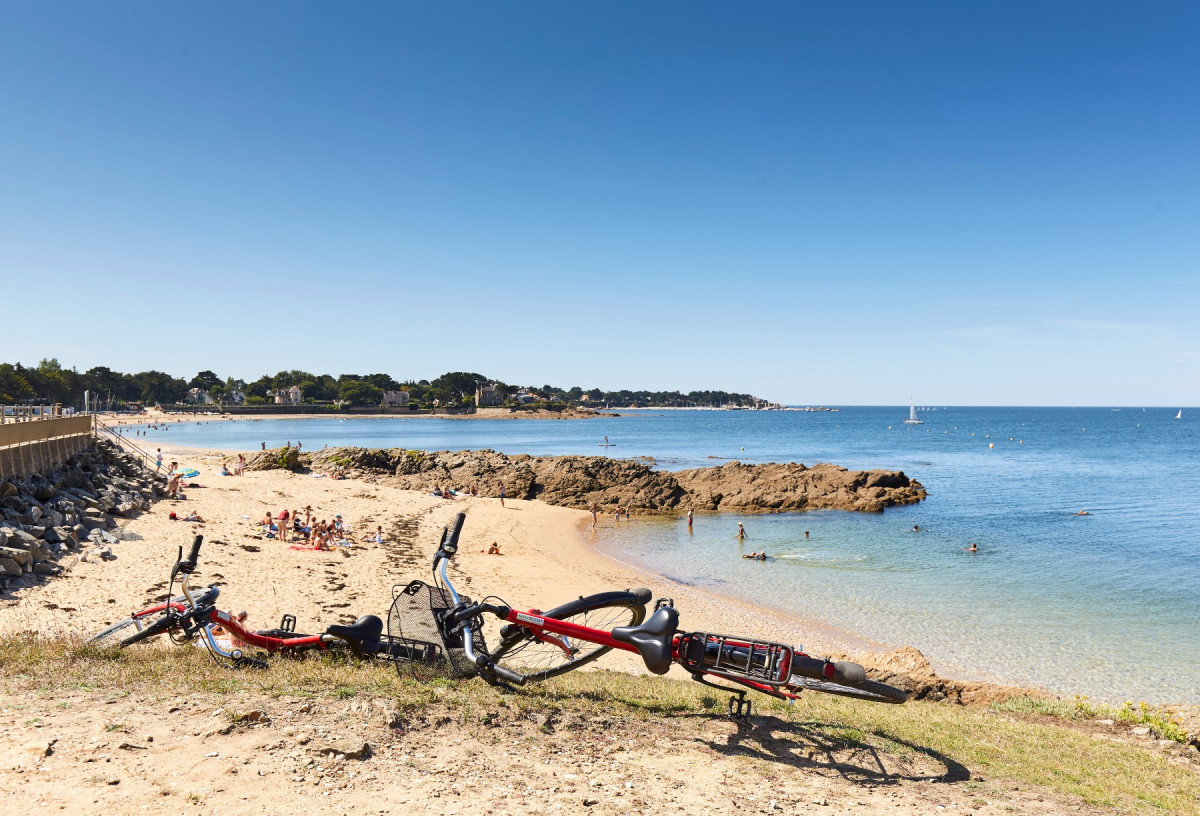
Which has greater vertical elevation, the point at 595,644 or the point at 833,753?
the point at 595,644

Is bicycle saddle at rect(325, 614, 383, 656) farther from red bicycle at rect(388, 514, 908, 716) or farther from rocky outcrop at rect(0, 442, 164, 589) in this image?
rocky outcrop at rect(0, 442, 164, 589)

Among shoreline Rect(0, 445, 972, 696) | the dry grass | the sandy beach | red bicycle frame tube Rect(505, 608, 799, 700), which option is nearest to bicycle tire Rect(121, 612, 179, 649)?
the dry grass

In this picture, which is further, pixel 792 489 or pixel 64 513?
pixel 792 489

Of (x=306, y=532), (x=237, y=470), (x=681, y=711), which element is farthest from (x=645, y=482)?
(x=681, y=711)

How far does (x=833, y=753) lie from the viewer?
264 inches

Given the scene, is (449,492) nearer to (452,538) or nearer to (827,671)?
(452,538)

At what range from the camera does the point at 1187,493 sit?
5500cm

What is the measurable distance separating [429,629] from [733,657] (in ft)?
12.9

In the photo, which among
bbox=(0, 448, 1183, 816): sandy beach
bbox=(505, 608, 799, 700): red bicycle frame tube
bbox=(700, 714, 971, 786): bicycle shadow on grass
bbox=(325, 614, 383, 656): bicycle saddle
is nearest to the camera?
bbox=(0, 448, 1183, 816): sandy beach

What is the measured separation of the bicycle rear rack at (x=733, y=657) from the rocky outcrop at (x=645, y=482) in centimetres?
3859

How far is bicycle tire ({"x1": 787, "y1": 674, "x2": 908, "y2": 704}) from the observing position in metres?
5.56

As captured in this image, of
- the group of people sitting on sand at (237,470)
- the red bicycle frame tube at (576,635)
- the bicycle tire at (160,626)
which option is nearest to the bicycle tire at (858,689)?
the red bicycle frame tube at (576,635)

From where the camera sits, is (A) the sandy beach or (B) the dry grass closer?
(A) the sandy beach

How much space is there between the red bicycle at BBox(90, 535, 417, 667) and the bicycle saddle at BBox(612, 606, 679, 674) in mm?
3226
